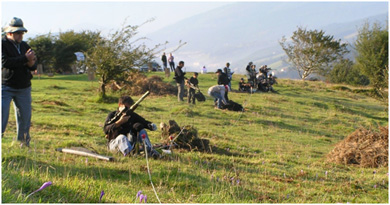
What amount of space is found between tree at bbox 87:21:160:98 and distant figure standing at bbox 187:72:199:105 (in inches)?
82.7

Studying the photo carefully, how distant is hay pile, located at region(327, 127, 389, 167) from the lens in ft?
34.6

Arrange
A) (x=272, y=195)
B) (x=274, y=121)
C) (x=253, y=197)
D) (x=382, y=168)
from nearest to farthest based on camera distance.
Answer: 1. (x=253, y=197)
2. (x=272, y=195)
3. (x=382, y=168)
4. (x=274, y=121)

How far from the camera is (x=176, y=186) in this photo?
5953mm

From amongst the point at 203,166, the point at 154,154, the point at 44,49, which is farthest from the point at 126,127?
the point at 44,49

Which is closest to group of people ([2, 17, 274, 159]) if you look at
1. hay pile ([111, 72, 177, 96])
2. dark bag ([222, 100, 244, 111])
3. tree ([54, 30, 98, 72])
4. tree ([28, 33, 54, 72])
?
dark bag ([222, 100, 244, 111])

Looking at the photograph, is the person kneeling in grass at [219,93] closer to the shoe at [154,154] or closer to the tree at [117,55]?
the tree at [117,55]

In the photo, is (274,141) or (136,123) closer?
(136,123)

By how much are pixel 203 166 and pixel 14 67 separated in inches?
140

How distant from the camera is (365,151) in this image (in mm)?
10781

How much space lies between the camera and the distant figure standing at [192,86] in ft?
66.4

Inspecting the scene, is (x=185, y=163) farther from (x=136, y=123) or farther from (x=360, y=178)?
(x=360, y=178)

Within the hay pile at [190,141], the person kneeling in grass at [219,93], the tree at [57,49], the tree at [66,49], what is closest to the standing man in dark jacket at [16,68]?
the hay pile at [190,141]

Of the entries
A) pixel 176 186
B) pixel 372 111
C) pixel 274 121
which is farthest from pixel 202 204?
pixel 372 111

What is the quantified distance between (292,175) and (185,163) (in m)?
2.00
